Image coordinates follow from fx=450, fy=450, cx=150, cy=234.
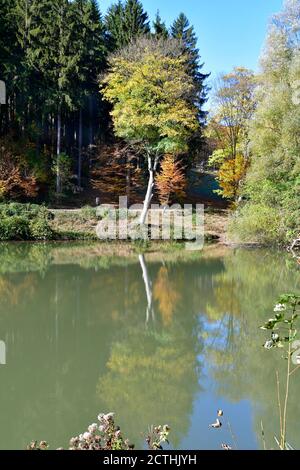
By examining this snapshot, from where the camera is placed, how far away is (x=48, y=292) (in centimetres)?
1056

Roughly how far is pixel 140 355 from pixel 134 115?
1500cm

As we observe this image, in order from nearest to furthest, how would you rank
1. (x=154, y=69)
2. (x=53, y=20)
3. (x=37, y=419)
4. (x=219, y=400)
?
1. (x=37, y=419)
2. (x=219, y=400)
3. (x=154, y=69)
4. (x=53, y=20)

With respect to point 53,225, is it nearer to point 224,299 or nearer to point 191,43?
point 224,299

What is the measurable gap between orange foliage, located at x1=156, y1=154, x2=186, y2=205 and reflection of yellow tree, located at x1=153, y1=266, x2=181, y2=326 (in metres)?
11.9

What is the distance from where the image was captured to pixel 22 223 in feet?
63.2

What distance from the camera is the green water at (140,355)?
4.45 m

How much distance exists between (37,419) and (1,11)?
78.8ft

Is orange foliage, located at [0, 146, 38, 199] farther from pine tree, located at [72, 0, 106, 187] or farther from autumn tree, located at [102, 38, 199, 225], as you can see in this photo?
autumn tree, located at [102, 38, 199, 225]

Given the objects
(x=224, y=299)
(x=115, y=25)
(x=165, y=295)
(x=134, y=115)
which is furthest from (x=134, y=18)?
(x=224, y=299)

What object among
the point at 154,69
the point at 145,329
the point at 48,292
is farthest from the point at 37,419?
the point at 154,69

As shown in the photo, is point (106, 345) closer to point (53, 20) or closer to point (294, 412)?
point (294, 412)

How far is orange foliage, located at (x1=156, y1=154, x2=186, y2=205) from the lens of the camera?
24.8 meters

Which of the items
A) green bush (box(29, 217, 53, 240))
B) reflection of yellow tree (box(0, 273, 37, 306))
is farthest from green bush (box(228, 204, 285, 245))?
reflection of yellow tree (box(0, 273, 37, 306))

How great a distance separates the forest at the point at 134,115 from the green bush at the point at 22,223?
45mm
